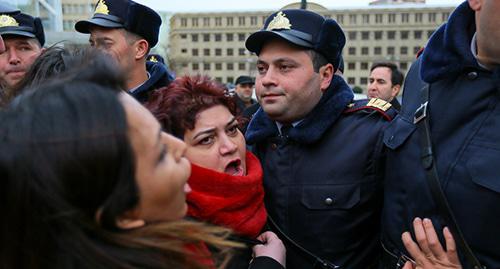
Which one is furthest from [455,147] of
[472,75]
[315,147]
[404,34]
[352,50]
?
[352,50]

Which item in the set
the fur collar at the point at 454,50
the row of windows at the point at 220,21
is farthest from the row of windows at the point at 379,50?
the fur collar at the point at 454,50

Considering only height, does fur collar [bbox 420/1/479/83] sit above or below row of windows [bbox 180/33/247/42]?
above

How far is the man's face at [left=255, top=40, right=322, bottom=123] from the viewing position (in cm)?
246

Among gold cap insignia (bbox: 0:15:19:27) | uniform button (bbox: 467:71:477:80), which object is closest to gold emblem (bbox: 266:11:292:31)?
uniform button (bbox: 467:71:477:80)

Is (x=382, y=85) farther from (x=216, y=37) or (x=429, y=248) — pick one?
(x=216, y=37)

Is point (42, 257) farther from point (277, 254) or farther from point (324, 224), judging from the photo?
point (324, 224)

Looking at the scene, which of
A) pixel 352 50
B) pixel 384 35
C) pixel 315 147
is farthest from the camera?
pixel 352 50

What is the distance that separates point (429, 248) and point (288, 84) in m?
1.10

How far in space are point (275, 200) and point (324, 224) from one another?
0.29m

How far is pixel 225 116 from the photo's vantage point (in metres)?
2.10

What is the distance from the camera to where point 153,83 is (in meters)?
3.25

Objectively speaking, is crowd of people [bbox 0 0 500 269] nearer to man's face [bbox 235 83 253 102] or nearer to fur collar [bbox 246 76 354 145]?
fur collar [bbox 246 76 354 145]

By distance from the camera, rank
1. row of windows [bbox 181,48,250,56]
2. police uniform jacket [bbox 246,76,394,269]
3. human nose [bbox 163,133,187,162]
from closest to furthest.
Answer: human nose [bbox 163,133,187,162], police uniform jacket [bbox 246,76,394,269], row of windows [bbox 181,48,250,56]

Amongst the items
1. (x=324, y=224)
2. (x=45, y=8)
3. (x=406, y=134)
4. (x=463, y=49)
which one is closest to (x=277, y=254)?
(x=324, y=224)
